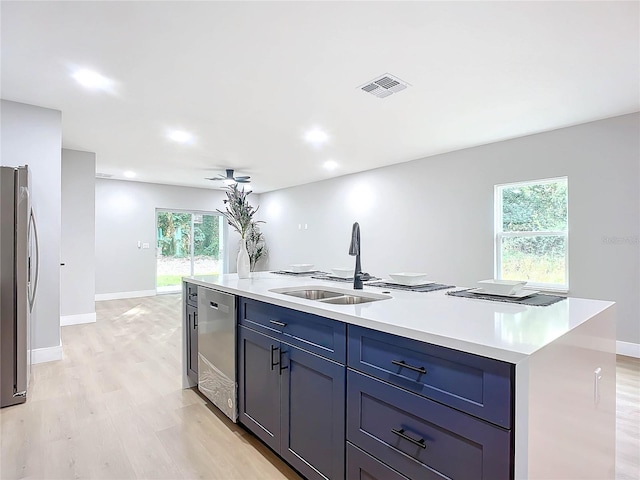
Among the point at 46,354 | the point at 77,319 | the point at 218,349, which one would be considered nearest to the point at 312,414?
the point at 218,349

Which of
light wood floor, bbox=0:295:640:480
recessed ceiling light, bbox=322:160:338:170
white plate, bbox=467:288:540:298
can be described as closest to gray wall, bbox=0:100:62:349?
light wood floor, bbox=0:295:640:480

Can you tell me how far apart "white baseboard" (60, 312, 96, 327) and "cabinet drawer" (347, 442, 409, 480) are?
5087mm

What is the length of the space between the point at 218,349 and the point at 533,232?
3.97 meters

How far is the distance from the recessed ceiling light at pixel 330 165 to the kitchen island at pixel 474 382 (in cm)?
434

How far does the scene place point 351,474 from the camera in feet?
4.71

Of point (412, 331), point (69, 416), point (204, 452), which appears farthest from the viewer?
Result: point (69, 416)

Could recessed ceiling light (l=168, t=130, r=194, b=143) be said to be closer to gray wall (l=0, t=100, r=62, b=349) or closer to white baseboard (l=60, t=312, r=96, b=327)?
gray wall (l=0, t=100, r=62, b=349)

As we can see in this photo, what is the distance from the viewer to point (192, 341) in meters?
2.82

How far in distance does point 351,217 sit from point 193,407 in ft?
15.9

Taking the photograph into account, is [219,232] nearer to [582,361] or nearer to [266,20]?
[266,20]

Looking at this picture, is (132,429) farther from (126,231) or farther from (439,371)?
(126,231)

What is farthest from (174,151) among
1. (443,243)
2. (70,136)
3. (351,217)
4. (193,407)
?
(443,243)

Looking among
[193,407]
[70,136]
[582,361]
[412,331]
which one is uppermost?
[70,136]

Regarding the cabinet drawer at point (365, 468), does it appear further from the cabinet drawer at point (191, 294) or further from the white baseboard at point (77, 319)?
the white baseboard at point (77, 319)
